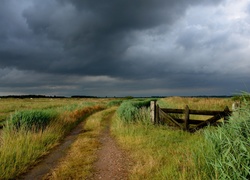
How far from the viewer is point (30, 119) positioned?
14.3 meters

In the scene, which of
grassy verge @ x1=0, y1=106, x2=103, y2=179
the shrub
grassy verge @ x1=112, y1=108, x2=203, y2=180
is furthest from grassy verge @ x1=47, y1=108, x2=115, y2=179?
the shrub

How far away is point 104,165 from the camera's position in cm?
866

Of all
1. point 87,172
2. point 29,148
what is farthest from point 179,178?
point 29,148

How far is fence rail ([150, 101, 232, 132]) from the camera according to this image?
13641 millimetres

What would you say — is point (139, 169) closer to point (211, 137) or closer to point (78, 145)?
point (211, 137)

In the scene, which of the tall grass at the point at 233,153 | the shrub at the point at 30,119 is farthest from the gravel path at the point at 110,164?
the shrub at the point at 30,119

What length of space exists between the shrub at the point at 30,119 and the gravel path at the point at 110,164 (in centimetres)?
517

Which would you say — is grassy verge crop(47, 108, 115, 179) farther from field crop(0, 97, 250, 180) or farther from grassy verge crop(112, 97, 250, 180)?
grassy verge crop(112, 97, 250, 180)

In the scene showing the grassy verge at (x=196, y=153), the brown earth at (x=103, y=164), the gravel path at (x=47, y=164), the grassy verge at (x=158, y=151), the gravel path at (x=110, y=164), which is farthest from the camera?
the gravel path at (x=47, y=164)

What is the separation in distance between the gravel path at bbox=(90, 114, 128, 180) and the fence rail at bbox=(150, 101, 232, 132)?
470 centimetres

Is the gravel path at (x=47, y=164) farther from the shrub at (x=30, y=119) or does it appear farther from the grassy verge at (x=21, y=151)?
the shrub at (x=30, y=119)

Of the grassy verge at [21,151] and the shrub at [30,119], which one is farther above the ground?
the shrub at [30,119]

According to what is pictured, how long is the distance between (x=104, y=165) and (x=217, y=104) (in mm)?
24874

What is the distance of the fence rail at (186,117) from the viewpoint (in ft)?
44.8
